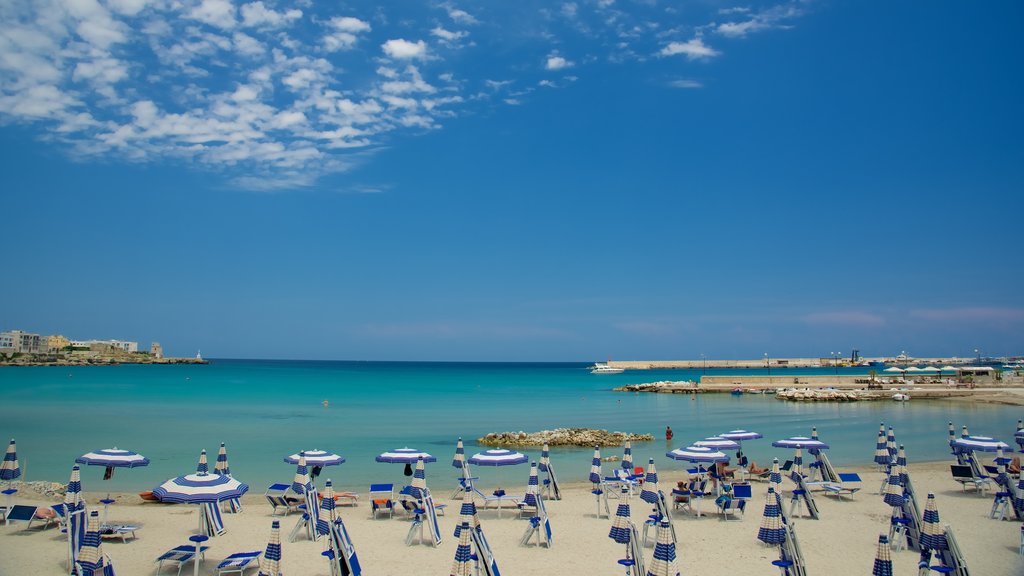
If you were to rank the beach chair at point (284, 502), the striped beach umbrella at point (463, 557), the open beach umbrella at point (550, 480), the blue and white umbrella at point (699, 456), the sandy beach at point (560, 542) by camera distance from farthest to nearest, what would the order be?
the open beach umbrella at point (550, 480)
the blue and white umbrella at point (699, 456)
the beach chair at point (284, 502)
the sandy beach at point (560, 542)
the striped beach umbrella at point (463, 557)

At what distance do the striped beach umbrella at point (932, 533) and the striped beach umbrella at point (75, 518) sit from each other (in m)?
11.5

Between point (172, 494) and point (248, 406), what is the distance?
42.7 metres

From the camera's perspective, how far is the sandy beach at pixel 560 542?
10453 millimetres

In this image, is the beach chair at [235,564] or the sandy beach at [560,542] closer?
the beach chair at [235,564]

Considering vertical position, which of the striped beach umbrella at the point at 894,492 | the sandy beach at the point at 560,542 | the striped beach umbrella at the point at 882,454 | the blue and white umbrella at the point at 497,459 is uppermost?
the striped beach umbrella at the point at 894,492

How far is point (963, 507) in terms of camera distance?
1518 centimetres

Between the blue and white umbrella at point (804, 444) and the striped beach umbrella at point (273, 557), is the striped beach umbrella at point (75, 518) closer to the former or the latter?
the striped beach umbrella at point (273, 557)

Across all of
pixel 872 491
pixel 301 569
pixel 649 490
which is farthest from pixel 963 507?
pixel 301 569

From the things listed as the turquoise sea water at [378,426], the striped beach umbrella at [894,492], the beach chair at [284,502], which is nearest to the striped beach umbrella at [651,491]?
the striped beach umbrella at [894,492]

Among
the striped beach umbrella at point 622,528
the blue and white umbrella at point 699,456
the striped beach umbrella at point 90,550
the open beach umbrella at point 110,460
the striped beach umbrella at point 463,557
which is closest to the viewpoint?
the striped beach umbrella at point 463,557

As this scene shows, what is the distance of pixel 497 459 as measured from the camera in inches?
609

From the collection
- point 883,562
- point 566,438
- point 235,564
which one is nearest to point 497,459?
point 235,564

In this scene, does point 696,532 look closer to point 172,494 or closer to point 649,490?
point 649,490

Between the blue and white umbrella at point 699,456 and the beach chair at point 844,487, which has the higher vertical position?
the blue and white umbrella at point 699,456
